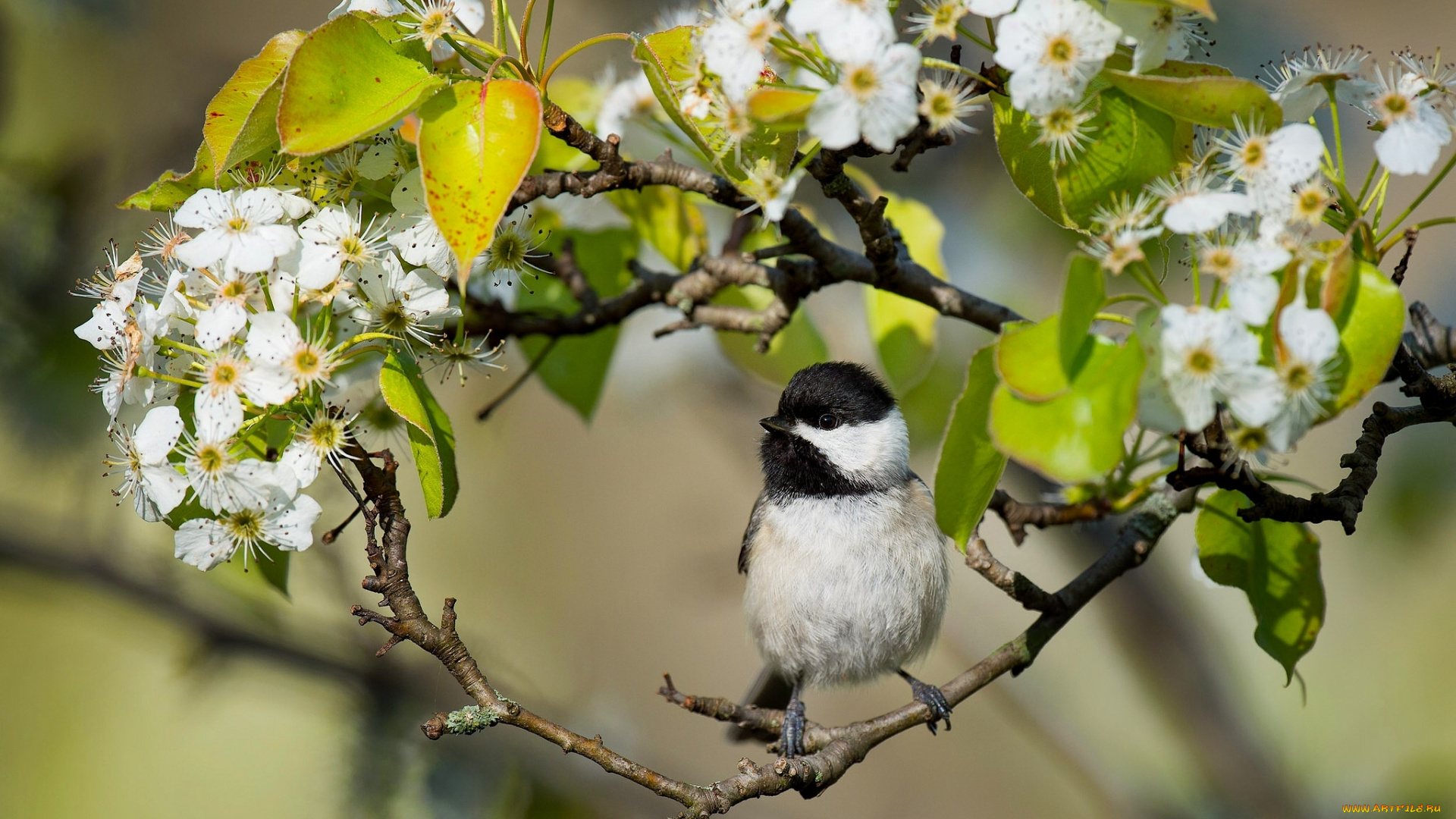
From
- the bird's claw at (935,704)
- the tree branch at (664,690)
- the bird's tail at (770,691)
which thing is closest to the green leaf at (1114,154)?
the tree branch at (664,690)

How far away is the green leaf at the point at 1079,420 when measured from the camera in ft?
2.96

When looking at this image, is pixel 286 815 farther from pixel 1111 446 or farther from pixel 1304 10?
pixel 1304 10

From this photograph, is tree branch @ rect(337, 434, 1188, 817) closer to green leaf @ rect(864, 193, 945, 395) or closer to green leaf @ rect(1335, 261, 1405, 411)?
green leaf @ rect(864, 193, 945, 395)

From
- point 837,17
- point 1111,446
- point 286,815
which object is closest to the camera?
point 1111,446

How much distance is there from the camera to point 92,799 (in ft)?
11.5

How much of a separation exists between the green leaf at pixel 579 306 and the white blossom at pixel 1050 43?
1189 mm

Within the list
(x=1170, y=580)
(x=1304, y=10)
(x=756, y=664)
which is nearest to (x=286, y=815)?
(x=756, y=664)

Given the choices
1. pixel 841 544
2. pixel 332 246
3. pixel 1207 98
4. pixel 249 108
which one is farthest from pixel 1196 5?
pixel 841 544

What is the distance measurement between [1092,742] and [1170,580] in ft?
2.22

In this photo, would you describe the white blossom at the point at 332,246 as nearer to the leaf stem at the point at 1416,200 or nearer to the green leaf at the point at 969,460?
the green leaf at the point at 969,460

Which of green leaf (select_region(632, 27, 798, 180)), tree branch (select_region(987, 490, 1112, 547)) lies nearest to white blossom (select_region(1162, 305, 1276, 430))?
green leaf (select_region(632, 27, 798, 180))

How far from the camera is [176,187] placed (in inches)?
51.8

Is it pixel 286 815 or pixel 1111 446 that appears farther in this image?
pixel 286 815

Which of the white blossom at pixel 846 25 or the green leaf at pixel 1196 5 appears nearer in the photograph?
the green leaf at pixel 1196 5
